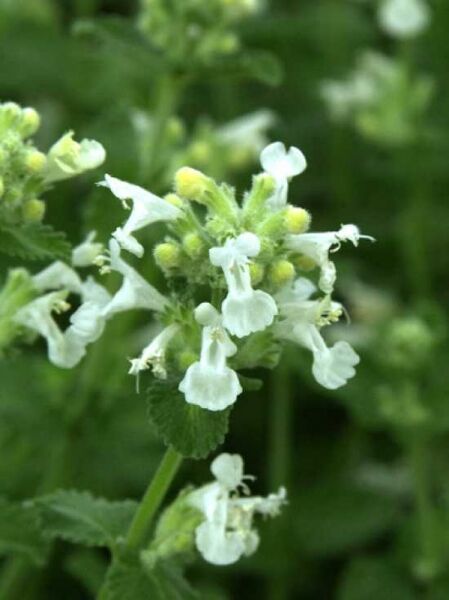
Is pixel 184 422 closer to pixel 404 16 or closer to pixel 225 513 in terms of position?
pixel 225 513

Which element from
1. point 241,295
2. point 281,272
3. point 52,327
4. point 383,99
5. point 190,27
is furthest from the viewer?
point 383,99

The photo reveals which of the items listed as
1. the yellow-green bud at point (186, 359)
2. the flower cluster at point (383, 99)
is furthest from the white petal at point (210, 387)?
the flower cluster at point (383, 99)

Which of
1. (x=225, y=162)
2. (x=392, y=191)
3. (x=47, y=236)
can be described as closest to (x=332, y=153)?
(x=392, y=191)

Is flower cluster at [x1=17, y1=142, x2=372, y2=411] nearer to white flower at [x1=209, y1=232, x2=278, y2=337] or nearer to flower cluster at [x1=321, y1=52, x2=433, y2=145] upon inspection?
white flower at [x1=209, y1=232, x2=278, y2=337]

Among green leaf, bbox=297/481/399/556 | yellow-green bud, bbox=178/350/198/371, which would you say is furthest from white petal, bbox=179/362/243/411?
green leaf, bbox=297/481/399/556

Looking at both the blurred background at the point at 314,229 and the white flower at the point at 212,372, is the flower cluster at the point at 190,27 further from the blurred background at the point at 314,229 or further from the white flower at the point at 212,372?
the white flower at the point at 212,372

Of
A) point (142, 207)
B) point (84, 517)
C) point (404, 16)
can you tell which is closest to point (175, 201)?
point (142, 207)
